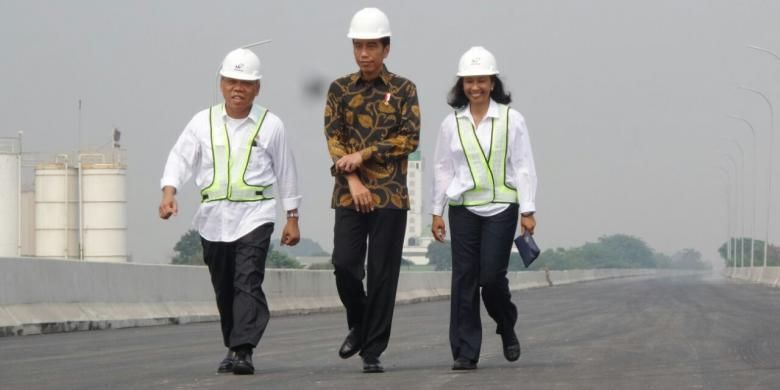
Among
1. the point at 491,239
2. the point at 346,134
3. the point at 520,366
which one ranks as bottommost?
the point at 520,366

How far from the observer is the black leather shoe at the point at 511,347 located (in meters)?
10.7

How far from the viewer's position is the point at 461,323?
10.5 meters

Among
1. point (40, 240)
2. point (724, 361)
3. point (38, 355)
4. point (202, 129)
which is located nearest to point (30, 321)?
point (38, 355)

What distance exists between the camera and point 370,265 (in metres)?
10.1

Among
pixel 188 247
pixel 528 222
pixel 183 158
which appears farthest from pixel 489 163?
pixel 188 247

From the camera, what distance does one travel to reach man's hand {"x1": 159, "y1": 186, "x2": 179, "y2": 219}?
9805mm

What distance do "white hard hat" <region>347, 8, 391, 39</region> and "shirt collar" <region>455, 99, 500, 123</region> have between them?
3.23 feet

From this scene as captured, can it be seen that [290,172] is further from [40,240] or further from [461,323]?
[40,240]

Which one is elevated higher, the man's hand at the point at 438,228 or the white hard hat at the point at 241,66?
the white hard hat at the point at 241,66

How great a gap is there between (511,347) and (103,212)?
76.6 meters

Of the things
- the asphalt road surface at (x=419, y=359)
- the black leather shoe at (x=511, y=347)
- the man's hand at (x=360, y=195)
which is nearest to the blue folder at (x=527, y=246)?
the black leather shoe at (x=511, y=347)

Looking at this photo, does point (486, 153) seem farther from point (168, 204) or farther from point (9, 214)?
point (9, 214)

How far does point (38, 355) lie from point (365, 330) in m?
3.39

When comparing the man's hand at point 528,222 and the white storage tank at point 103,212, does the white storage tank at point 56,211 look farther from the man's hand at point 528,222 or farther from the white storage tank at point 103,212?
the man's hand at point 528,222
